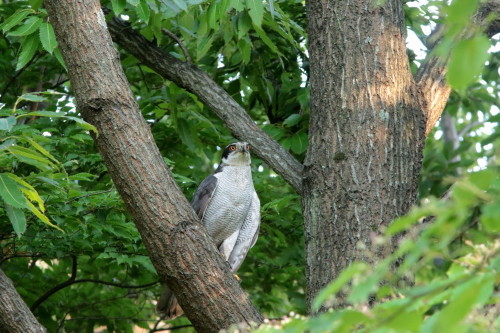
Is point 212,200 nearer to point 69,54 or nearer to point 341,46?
point 341,46

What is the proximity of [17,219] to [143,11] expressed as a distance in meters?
1.39

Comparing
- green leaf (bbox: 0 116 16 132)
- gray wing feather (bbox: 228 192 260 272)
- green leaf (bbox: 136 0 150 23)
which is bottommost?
gray wing feather (bbox: 228 192 260 272)

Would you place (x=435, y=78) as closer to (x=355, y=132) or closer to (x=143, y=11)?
(x=355, y=132)

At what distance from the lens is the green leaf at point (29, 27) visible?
364 cm

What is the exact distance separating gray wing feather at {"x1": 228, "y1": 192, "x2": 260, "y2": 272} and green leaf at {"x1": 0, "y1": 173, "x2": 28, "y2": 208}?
260 cm

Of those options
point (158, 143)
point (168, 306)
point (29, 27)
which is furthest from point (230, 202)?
point (29, 27)

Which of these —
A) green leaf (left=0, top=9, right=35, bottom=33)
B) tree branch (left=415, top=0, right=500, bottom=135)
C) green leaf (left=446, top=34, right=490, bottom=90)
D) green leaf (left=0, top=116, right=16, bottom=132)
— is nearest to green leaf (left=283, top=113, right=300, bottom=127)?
tree branch (left=415, top=0, right=500, bottom=135)

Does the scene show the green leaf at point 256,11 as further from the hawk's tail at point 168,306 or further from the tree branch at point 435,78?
the hawk's tail at point 168,306

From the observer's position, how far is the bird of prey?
17.4ft

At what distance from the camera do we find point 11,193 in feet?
9.39

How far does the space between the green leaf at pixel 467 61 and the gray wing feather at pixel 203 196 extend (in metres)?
4.18

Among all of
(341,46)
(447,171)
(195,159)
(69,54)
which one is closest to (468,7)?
(69,54)

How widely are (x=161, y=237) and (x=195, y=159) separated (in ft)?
9.51

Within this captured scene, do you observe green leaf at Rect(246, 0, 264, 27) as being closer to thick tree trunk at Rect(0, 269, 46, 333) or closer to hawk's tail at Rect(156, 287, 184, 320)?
thick tree trunk at Rect(0, 269, 46, 333)
